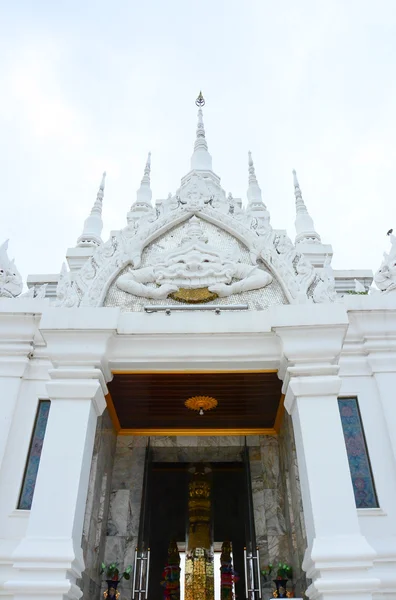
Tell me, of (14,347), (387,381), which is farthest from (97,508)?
(387,381)

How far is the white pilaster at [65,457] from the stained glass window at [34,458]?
873 millimetres

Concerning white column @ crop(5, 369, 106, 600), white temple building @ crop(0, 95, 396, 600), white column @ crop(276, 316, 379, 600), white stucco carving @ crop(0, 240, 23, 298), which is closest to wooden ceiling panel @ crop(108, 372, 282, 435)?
white temple building @ crop(0, 95, 396, 600)

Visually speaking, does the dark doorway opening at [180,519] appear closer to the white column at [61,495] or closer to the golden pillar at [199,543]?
the golden pillar at [199,543]

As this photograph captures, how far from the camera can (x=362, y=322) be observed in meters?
7.35

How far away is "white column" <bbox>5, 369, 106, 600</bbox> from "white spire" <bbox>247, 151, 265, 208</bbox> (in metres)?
7.18

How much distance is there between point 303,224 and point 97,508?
686 cm

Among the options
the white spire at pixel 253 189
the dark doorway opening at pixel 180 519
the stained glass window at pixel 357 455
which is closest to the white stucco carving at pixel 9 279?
the stained glass window at pixel 357 455

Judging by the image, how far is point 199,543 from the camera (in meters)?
11.6

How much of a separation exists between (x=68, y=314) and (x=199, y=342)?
5.43 ft

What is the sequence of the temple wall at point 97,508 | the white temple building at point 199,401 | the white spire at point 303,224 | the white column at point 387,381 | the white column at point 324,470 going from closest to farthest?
the white column at point 324,470 → the white temple building at point 199,401 → the white column at point 387,381 → the temple wall at point 97,508 → the white spire at point 303,224

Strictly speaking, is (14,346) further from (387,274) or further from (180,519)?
(180,519)

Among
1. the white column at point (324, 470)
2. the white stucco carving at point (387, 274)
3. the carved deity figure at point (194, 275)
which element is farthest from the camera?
the white stucco carving at point (387, 274)

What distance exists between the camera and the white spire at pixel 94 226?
10696 mm

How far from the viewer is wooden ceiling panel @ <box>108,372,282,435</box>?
23.4 feet
